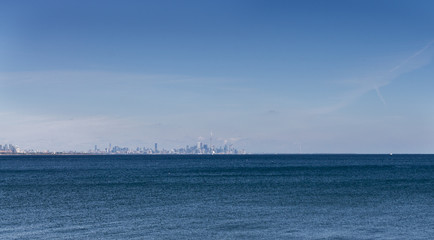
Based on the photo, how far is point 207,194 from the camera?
72.4 meters

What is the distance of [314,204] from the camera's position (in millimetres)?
59438

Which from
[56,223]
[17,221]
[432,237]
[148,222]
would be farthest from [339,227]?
[17,221]

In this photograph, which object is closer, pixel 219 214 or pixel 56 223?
pixel 56 223

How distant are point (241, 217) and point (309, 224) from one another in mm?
7460

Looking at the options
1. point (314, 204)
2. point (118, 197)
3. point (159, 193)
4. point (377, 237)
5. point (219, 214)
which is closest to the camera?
point (377, 237)

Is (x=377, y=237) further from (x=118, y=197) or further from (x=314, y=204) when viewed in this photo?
(x=118, y=197)

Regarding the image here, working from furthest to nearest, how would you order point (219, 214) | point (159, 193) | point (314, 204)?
point (159, 193), point (314, 204), point (219, 214)

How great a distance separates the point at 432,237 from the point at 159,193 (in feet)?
147

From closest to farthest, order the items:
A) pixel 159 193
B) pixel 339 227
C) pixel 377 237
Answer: pixel 377 237 < pixel 339 227 < pixel 159 193

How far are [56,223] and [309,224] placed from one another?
79.1 feet

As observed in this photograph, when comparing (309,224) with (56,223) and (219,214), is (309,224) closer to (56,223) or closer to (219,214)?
(219,214)

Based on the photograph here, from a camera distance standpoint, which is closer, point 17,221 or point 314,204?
point 17,221

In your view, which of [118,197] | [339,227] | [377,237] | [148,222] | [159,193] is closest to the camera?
[377,237]

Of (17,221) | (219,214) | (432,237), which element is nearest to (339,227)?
(432,237)
